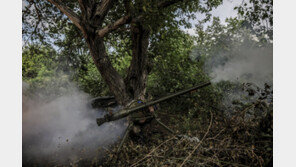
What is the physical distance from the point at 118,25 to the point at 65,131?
581 cm

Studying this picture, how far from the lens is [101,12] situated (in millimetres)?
4582

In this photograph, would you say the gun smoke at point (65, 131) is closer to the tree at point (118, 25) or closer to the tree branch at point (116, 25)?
the tree at point (118, 25)

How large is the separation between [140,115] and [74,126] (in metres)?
5.67

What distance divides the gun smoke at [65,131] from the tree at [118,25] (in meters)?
2.09

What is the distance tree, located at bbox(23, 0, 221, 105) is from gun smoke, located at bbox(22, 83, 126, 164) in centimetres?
209

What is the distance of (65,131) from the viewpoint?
7.38 meters

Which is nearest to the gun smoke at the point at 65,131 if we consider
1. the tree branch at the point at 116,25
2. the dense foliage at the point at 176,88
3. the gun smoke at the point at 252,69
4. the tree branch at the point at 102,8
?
the dense foliage at the point at 176,88

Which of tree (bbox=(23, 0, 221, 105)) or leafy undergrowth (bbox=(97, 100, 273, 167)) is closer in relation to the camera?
leafy undergrowth (bbox=(97, 100, 273, 167))

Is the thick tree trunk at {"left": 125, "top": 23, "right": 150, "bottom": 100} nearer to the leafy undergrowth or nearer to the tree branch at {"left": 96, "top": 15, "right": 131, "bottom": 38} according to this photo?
the tree branch at {"left": 96, "top": 15, "right": 131, "bottom": 38}

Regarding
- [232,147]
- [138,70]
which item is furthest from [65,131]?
[232,147]

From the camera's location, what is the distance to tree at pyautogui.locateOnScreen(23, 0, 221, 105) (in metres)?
4.06

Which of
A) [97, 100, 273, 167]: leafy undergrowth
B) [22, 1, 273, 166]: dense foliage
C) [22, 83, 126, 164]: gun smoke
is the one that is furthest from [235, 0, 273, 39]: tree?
[22, 83, 126, 164]: gun smoke

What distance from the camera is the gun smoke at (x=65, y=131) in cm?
532

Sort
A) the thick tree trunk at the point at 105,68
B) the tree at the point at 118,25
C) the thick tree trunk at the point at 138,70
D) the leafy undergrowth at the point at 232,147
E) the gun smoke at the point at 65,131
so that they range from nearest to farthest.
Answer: the leafy undergrowth at the point at 232,147
the tree at the point at 118,25
the thick tree trunk at the point at 105,68
the gun smoke at the point at 65,131
the thick tree trunk at the point at 138,70
